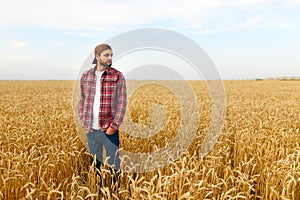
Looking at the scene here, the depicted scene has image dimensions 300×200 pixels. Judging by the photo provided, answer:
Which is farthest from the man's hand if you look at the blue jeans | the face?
the face

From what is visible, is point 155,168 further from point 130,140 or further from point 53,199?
point 130,140

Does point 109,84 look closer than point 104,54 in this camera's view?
No

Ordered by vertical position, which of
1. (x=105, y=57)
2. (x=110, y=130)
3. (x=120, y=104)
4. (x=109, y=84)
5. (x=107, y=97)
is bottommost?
(x=110, y=130)

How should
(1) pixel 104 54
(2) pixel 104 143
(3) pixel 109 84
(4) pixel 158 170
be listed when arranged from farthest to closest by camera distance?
(2) pixel 104 143
(3) pixel 109 84
(1) pixel 104 54
(4) pixel 158 170

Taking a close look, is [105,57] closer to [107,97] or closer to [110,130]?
[107,97]

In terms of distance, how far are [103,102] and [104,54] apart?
0.74 metres

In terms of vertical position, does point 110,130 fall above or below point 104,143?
above

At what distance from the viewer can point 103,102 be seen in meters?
4.20

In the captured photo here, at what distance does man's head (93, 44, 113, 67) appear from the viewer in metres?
3.96

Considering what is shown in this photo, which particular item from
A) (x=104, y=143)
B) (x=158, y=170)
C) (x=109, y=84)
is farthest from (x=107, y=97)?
(x=158, y=170)

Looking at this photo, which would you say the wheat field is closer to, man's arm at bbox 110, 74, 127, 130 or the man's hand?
the man's hand

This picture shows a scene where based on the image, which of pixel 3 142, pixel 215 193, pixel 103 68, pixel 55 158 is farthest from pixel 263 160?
pixel 3 142

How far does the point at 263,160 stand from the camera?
4418mm

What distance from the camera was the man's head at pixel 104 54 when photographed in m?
3.96
